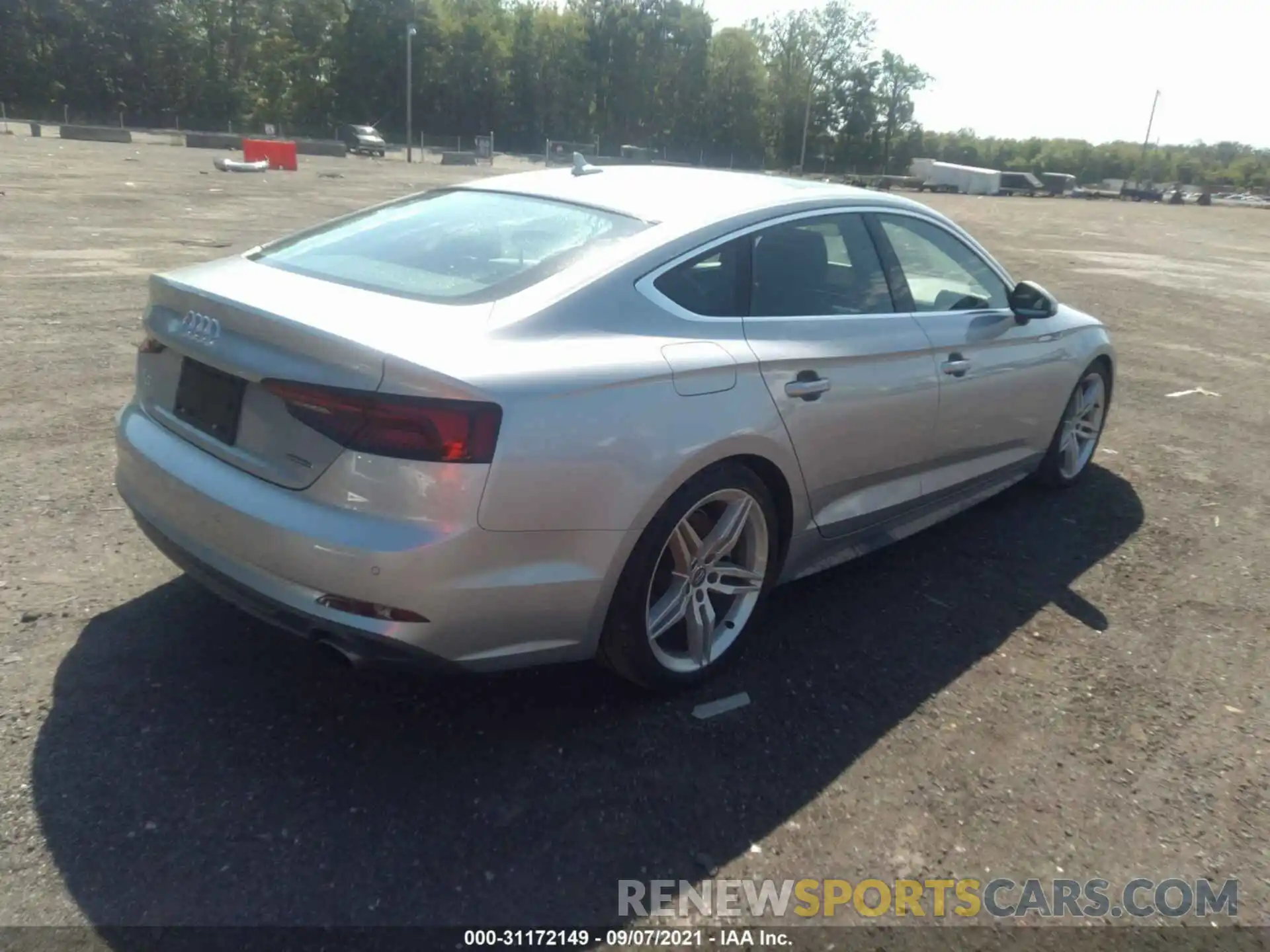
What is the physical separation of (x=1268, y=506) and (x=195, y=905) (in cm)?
564

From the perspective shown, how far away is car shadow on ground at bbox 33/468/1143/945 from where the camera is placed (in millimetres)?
2457

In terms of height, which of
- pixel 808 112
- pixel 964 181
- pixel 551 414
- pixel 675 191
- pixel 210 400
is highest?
pixel 808 112

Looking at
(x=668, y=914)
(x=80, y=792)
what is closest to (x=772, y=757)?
(x=668, y=914)

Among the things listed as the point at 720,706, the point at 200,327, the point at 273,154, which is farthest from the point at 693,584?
the point at 273,154

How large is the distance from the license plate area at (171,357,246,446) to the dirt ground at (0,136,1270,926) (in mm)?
826

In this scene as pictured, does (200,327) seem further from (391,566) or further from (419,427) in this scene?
(391,566)

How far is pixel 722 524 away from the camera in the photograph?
3383 millimetres

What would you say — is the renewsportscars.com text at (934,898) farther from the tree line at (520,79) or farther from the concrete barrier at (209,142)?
the tree line at (520,79)

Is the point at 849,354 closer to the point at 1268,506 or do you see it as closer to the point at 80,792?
the point at 80,792

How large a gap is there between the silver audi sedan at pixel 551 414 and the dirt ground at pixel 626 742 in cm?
34

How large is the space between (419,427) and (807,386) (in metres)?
1.47

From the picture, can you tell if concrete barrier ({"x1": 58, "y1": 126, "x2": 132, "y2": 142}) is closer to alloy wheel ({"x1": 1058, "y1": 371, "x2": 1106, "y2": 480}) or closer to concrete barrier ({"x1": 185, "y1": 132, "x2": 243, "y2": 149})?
concrete barrier ({"x1": 185, "y1": 132, "x2": 243, "y2": 149})

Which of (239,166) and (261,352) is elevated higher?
(261,352)

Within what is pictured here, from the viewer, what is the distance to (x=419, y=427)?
2600mm
